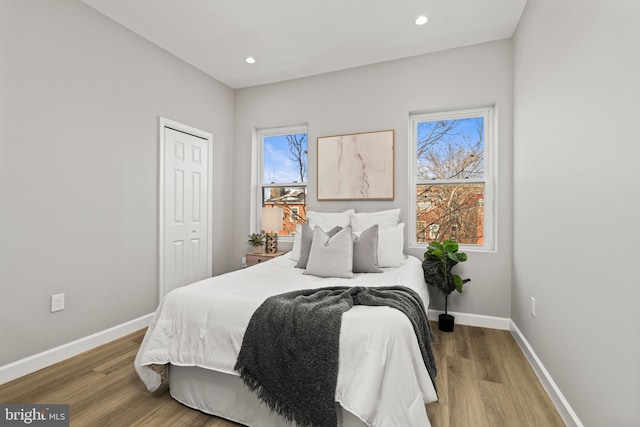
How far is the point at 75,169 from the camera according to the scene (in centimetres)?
254

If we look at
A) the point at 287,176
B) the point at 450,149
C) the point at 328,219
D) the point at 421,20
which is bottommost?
the point at 328,219

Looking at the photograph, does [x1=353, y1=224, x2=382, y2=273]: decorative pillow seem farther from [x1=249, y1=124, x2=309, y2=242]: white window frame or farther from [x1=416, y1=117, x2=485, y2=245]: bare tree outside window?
[x1=249, y1=124, x2=309, y2=242]: white window frame

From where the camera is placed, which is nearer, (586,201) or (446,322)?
(586,201)

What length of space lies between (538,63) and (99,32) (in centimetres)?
350

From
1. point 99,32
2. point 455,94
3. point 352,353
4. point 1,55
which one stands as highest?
point 99,32

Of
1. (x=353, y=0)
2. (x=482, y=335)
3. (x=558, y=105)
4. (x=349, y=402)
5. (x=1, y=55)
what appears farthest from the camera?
(x=482, y=335)

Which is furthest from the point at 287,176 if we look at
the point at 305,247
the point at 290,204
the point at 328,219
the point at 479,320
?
the point at 479,320

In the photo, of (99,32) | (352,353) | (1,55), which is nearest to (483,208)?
(352,353)

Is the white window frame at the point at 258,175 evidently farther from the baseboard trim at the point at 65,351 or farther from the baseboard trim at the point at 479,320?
the baseboard trim at the point at 479,320

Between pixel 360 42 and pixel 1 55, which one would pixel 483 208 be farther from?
pixel 1 55

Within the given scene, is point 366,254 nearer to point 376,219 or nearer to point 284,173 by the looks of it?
point 376,219

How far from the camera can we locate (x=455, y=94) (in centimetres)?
325

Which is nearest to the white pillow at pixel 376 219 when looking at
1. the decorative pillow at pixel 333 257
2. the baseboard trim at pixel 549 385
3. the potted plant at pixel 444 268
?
the potted plant at pixel 444 268

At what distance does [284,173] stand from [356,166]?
1074mm
